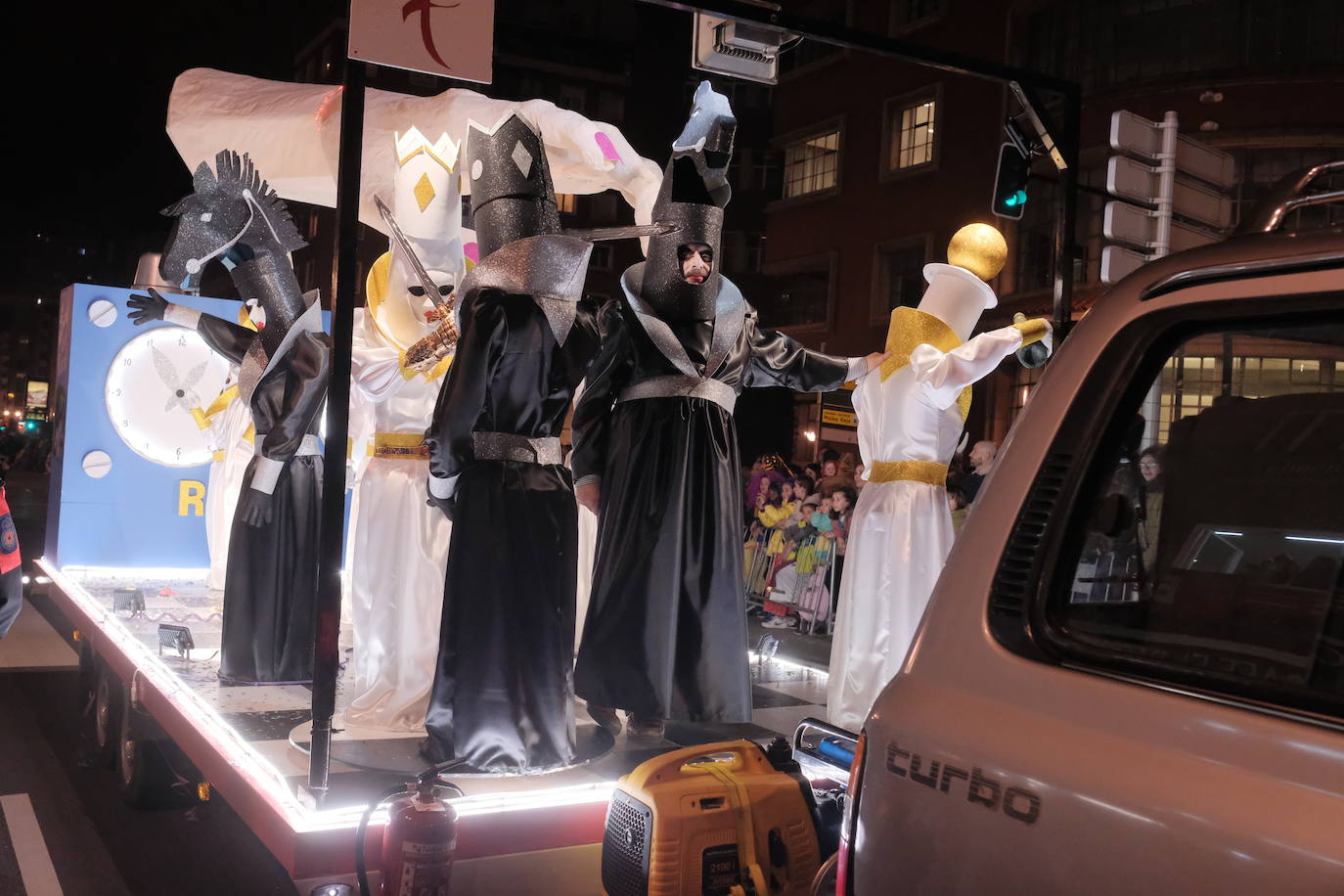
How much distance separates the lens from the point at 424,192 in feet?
17.4

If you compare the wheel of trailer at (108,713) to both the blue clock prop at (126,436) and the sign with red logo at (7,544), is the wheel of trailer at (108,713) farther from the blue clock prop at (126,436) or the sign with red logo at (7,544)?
the blue clock prop at (126,436)

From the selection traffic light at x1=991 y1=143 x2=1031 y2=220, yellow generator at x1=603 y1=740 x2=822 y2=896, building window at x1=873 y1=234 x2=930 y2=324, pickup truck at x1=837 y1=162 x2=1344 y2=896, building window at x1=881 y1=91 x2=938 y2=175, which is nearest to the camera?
pickup truck at x1=837 y1=162 x2=1344 y2=896

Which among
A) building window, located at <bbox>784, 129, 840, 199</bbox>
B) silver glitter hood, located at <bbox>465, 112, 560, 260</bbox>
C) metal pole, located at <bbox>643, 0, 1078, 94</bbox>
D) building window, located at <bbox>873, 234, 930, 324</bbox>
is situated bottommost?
silver glitter hood, located at <bbox>465, 112, 560, 260</bbox>

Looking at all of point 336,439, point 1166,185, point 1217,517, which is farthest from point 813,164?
point 1217,517

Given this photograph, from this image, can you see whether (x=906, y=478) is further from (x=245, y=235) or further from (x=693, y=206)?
(x=245, y=235)

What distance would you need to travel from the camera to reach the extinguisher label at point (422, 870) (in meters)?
3.17

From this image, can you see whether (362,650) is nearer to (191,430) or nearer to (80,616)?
(80,616)

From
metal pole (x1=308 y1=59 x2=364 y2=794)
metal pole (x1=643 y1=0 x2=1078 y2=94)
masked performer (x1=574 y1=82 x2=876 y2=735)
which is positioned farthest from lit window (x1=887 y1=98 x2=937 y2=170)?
metal pole (x1=308 y1=59 x2=364 y2=794)

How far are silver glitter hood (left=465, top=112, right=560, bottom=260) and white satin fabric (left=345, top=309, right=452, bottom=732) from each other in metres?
1.07

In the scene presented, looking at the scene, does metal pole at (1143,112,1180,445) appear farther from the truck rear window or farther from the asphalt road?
the asphalt road

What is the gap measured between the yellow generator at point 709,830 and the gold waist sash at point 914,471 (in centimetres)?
225

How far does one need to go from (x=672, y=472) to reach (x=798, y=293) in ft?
67.6

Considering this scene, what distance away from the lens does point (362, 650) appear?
517cm

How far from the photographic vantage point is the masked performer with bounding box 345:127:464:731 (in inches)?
201
